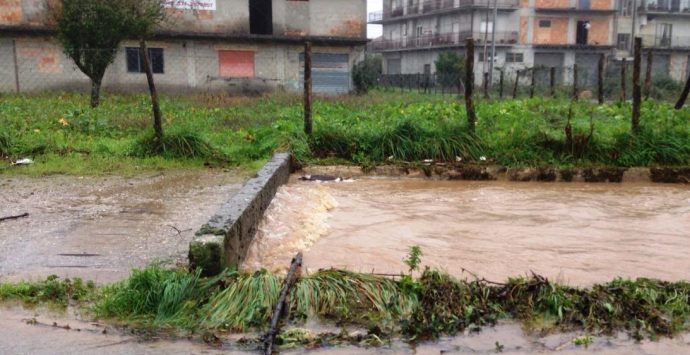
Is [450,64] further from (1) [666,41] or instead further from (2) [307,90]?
(2) [307,90]

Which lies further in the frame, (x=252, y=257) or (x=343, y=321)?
(x=252, y=257)

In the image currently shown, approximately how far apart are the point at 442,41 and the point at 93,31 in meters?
32.0

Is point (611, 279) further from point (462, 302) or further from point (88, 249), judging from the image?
point (88, 249)

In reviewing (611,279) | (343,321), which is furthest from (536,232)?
(343,321)

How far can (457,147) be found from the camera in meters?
9.36

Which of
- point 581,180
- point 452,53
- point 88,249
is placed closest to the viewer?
point 88,249

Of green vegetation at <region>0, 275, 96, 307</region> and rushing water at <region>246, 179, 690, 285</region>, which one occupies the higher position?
green vegetation at <region>0, 275, 96, 307</region>

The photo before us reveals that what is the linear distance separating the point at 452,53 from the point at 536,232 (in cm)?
3667

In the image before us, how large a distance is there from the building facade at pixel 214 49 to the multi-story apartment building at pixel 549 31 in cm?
1727

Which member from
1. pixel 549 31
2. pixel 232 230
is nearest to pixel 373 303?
pixel 232 230

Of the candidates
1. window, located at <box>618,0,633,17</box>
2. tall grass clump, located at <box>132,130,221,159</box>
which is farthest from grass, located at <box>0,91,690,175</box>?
window, located at <box>618,0,633,17</box>

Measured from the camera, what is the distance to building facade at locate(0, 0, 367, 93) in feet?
80.9

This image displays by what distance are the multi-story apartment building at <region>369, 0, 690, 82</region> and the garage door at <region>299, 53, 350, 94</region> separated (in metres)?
Answer: 16.8

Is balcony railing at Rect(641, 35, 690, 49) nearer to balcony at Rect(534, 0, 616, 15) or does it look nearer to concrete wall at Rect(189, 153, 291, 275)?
balcony at Rect(534, 0, 616, 15)
